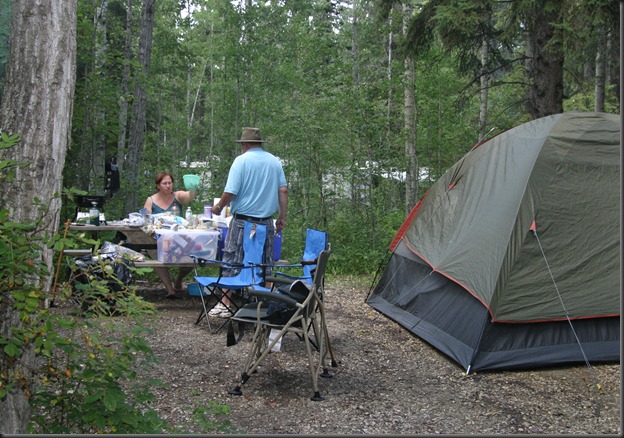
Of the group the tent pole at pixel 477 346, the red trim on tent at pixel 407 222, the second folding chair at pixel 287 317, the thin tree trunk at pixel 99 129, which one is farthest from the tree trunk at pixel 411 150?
the second folding chair at pixel 287 317

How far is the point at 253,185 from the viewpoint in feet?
19.7

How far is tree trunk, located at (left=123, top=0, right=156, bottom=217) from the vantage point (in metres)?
9.80

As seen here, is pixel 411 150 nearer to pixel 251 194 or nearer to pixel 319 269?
pixel 251 194

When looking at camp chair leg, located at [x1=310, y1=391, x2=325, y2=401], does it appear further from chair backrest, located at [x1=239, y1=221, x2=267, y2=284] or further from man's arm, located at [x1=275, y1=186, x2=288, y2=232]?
man's arm, located at [x1=275, y1=186, x2=288, y2=232]

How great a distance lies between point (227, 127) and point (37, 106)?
965cm

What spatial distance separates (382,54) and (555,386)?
1801 centimetres

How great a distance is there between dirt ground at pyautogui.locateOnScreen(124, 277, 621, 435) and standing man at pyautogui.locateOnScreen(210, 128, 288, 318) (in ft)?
2.62

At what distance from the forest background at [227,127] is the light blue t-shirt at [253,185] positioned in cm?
153

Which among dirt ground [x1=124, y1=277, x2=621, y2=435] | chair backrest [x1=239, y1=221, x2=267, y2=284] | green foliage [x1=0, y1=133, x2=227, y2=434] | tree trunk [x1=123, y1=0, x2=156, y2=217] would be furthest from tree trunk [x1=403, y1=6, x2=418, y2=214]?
green foliage [x1=0, y1=133, x2=227, y2=434]

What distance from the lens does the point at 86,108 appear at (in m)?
8.30

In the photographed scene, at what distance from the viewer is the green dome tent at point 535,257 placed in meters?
5.03

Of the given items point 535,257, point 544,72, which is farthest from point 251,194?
point 544,72

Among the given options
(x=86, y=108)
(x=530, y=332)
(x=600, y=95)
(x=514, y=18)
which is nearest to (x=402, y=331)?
(x=530, y=332)

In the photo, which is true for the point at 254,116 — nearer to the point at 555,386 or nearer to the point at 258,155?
the point at 258,155
